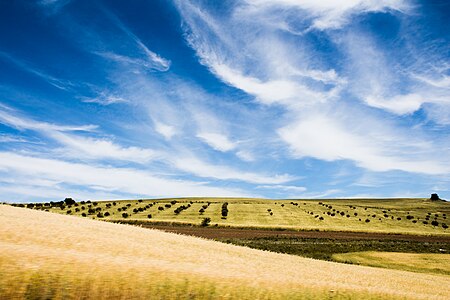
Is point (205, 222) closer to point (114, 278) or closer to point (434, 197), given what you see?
point (114, 278)

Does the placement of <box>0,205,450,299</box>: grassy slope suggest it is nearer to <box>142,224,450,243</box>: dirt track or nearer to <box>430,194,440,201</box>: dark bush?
<box>142,224,450,243</box>: dirt track

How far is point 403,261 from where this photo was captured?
34.9 m

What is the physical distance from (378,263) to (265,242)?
15880mm

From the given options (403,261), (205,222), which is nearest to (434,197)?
(205,222)

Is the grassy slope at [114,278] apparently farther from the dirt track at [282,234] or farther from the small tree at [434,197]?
the small tree at [434,197]

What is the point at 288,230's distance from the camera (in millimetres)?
64250

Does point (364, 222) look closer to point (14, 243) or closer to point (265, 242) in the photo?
point (265, 242)

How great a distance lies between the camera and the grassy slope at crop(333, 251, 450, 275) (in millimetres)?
31875

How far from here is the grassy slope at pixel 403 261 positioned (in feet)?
105

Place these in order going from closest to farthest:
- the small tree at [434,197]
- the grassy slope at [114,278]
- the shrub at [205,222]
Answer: the grassy slope at [114,278], the shrub at [205,222], the small tree at [434,197]

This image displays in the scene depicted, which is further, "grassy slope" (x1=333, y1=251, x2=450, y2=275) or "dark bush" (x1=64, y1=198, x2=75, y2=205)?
"dark bush" (x1=64, y1=198, x2=75, y2=205)

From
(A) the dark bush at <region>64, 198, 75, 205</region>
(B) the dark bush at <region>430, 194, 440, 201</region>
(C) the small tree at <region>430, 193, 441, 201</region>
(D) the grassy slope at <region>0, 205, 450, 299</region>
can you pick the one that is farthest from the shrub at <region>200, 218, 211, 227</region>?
(B) the dark bush at <region>430, 194, 440, 201</region>

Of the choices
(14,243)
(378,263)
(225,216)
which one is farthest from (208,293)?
(225,216)

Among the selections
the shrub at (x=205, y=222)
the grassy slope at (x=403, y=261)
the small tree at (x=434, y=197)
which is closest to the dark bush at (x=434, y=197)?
the small tree at (x=434, y=197)
